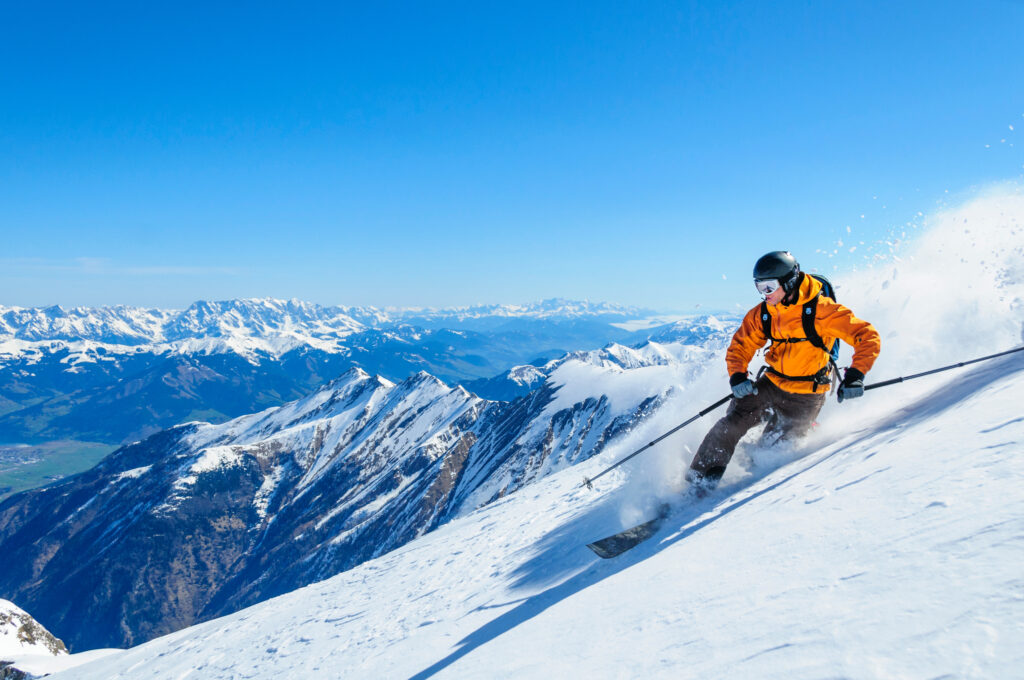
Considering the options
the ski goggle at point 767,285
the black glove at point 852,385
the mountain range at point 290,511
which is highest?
the ski goggle at point 767,285

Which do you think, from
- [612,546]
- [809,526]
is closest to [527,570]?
[612,546]

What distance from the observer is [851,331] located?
745 cm

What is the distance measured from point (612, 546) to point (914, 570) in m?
5.53

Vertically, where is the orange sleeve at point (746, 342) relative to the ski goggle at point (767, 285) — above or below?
below

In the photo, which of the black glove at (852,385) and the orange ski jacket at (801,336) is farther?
the orange ski jacket at (801,336)

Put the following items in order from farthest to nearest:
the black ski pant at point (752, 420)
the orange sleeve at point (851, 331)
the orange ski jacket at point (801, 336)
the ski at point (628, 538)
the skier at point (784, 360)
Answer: the black ski pant at point (752, 420) < the ski at point (628, 538) < the skier at point (784, 360) < the orange ski jacket at point (801, 336) < the orange sleeve at point (851, 331)

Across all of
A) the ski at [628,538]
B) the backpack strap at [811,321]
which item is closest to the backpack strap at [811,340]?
the backpack strap at [811,321]

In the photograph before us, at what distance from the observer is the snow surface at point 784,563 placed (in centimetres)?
292

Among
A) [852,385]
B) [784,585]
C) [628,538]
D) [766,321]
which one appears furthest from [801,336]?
[784,585]

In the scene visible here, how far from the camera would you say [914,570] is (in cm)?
327

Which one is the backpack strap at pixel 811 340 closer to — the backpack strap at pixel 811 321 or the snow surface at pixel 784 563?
the backpack strap at pixel 811 321

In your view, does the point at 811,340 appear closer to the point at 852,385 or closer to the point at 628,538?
the point at 852,385

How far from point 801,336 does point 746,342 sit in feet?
3.24

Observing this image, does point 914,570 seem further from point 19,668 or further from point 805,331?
point 19,668
